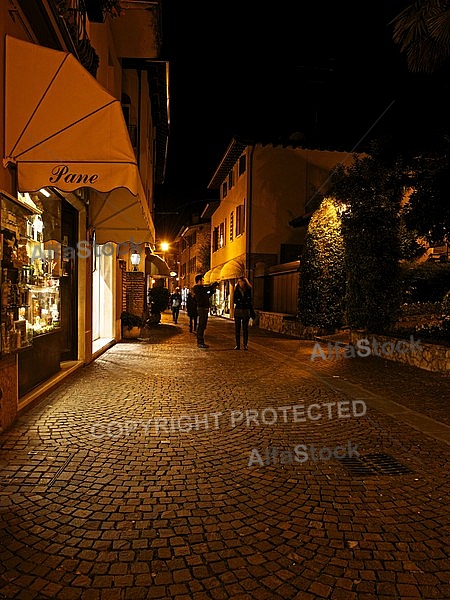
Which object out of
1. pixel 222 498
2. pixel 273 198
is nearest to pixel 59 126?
pixel 222 498

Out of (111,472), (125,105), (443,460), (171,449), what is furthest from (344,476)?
(125,105)

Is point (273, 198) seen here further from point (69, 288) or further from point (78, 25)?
point (78, 25)

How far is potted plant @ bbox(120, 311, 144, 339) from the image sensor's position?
48.5ft

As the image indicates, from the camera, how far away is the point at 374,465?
14.0ft

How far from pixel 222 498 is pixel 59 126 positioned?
4.27 metres

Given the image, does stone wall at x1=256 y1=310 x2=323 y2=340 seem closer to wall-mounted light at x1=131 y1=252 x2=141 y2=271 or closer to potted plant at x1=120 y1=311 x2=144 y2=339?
potted plant at x1=120 y1=311 x2=144 y2=339

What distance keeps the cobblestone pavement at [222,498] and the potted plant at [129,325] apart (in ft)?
26.0

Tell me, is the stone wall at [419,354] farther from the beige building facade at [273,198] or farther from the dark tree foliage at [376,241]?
the beige building facade at [273,198]

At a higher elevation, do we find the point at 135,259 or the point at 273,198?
the point at 273,198

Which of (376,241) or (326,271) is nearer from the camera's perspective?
(376,241)

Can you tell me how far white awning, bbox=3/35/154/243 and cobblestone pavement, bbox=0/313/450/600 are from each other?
112 inches

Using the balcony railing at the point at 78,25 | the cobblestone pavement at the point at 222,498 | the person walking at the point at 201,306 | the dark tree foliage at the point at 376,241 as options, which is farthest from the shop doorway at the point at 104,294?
the dark tree foliage at the point at 376,241

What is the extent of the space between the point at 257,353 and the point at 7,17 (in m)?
8.63

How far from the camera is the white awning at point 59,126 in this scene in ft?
16.5
